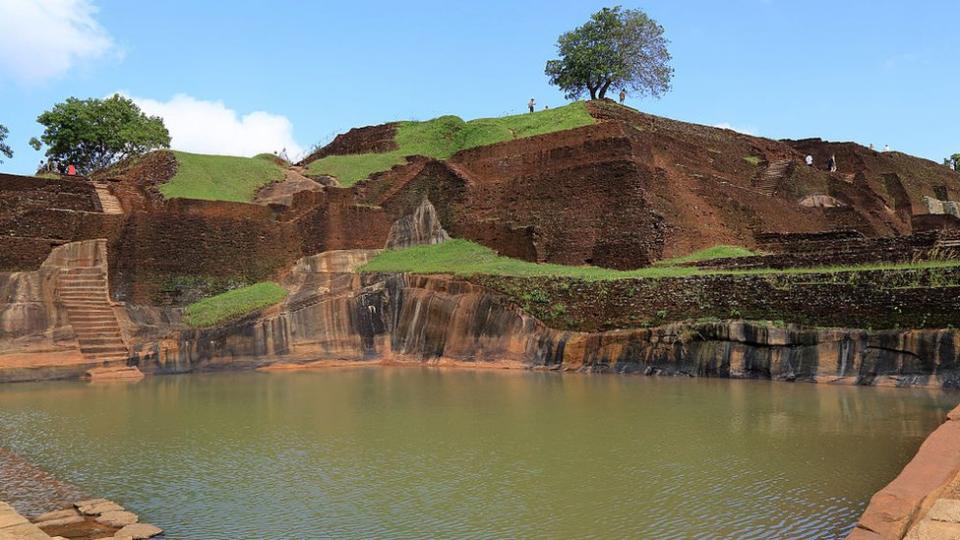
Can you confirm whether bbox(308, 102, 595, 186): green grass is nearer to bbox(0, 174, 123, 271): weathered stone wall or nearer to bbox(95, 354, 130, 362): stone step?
bbox(0, 174, 123, 271): weathered stone wall

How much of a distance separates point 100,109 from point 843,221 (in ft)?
104

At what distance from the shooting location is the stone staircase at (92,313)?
18.8m

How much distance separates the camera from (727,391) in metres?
14.2

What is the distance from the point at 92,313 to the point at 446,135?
1706cm

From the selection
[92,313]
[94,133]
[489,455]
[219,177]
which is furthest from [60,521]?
[94,133]

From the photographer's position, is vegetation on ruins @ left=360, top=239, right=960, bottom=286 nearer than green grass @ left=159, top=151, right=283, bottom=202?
Yes

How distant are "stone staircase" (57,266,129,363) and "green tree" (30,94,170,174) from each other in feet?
57.8

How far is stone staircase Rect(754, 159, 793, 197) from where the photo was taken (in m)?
28.1

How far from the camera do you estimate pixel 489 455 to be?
30.4ft

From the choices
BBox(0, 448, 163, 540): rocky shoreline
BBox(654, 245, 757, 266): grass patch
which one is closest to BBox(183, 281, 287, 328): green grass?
BBox(654, 245, 757, 266): grass patch

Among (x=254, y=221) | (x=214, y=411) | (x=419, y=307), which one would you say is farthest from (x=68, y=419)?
(x=254, y=221)

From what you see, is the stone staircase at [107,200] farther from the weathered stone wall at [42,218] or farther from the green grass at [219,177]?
the green grass at [219,177]

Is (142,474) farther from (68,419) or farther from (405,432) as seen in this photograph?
(68,419)

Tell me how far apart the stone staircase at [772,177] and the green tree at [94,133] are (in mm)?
26491
